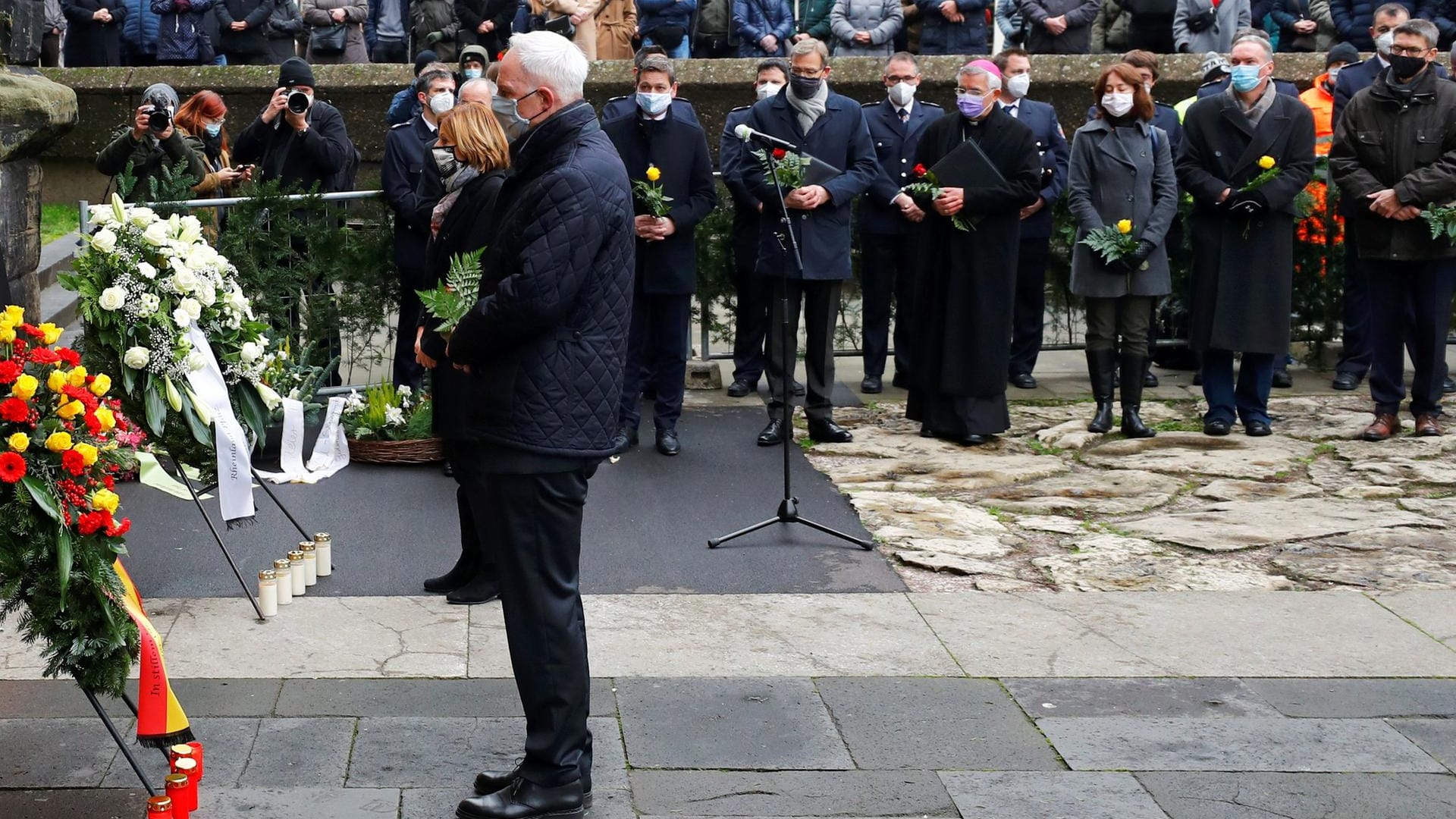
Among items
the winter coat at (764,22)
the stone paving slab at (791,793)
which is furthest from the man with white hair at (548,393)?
the winter coat at (764,22)

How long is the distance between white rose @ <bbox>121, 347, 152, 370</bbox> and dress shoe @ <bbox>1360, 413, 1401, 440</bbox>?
7.03 m

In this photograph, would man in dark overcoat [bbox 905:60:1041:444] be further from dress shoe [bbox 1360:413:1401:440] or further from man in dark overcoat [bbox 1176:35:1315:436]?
dress shoe [bbox 1360:413:1401:440]

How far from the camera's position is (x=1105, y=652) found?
632 centimetres

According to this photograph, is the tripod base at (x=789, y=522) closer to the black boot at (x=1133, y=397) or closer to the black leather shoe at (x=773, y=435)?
the black leather shoe at (x=773, y=435)

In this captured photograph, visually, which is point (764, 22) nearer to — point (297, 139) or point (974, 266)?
point (297, 139)

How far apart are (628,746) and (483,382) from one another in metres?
1.29

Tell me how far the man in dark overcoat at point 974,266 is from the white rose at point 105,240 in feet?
16.3

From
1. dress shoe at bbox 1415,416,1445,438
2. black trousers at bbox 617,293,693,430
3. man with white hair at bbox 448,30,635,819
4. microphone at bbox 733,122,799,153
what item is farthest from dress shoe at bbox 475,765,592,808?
dress shoe at bbox 1415,416,1445,438

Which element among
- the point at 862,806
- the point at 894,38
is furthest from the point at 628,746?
the point at 894,38

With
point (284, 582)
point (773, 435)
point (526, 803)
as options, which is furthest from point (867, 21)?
point (526, 803)

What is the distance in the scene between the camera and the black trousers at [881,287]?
11164mm

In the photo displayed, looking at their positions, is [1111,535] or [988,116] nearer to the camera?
[1111,535]

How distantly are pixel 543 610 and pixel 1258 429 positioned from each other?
664cm

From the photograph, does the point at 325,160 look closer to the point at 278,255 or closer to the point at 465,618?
the point at 278,255
